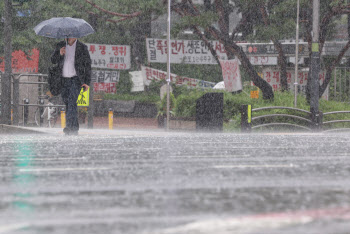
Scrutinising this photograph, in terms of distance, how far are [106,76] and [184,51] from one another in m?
4.90

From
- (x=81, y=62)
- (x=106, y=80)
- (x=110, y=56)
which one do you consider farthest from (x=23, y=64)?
(x=81, y=62)

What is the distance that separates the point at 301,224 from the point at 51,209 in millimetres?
1735

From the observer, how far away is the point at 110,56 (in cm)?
3988

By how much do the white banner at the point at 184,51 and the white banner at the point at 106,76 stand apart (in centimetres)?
297

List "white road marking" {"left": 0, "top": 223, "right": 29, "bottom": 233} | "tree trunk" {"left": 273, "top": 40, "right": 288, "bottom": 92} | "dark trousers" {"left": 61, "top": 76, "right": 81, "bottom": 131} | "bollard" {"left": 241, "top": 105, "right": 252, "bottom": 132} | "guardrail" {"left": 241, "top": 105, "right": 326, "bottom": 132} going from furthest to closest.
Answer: "tree trunk" {"left": 273, "top": 40, "right": 288, "bottom": 92}
"guardrail" {"left": 241, "top": 105, "right": 326, "bottom": 132}
"bollard" {"left": 241, "top": 105, "right": 252, "bottom": 132}
"dark trousers" {"left": 61, "top": 76, "right": 81, "bottom": 131}
"white road marking" {"left": 0, "top": 223, "right": 29, "bottom": 233}

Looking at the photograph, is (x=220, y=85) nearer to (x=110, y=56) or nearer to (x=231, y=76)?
(x=110, y=56)

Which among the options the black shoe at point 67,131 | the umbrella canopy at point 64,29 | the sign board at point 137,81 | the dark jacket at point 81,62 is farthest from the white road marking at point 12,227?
the sign board at point 137,81

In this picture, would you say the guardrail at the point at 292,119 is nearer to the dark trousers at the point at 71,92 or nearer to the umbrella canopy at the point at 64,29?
the umbrella canopy at the point at 64,29

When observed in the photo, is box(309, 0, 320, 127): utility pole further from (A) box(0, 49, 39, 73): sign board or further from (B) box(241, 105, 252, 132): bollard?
(A) box(0, 49, 39, 73): sign board

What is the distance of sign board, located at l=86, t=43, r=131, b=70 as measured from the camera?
39.6 meters

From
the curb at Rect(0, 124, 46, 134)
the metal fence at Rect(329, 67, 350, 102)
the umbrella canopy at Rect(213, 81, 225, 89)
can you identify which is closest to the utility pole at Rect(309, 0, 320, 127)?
the curb at Rect(0, 124, 46, 134)

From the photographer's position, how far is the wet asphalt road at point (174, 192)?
4273 mm

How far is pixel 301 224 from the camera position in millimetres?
4246

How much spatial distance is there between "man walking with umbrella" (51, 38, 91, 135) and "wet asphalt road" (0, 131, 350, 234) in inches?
147
